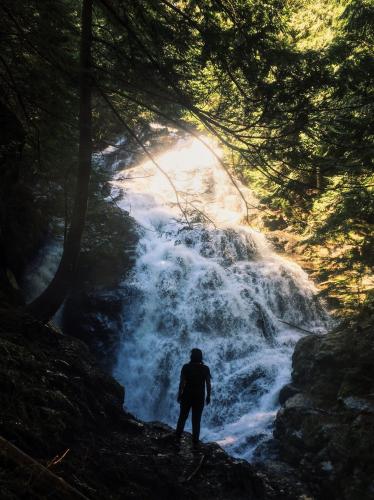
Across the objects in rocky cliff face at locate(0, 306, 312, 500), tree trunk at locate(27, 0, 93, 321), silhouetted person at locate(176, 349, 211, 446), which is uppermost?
tree trunk at locate(27, 0, 93, 321)

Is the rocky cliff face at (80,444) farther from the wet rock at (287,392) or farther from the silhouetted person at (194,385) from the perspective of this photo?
the wet rock at (287,392)

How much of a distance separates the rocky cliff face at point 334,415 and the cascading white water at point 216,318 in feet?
4.35

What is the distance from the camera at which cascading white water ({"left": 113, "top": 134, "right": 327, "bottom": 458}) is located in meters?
13.3

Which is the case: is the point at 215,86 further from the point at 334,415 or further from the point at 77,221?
the point at 334,415

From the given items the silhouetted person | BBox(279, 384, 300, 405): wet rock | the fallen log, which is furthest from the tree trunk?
BBox(279, 384, 300, 405): wet rock

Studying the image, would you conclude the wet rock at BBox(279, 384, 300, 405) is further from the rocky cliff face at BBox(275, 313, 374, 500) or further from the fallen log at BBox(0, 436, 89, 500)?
the fallen log at BBox(0, 436, 89, 500)

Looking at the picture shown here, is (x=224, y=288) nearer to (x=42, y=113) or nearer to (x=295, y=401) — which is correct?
(x=295, y=401)

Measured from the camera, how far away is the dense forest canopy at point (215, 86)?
6.57 meters

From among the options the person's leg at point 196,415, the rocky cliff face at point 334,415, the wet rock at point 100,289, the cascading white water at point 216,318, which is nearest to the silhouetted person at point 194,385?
the person's leg at point 196,415

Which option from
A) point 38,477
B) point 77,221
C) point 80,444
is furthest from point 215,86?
point 38,477

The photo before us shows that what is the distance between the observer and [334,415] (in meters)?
9.63

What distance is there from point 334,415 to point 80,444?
267 inches

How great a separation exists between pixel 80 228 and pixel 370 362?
7775mm

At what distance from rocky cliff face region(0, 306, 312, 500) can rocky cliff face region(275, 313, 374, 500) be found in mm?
809
